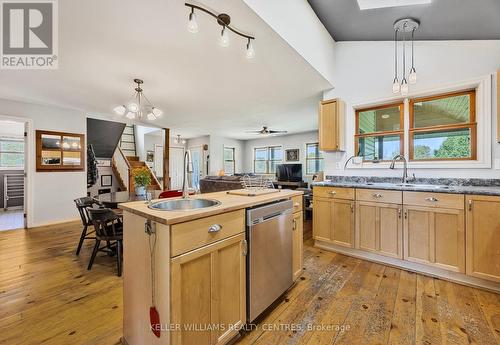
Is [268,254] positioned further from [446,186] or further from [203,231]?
[446,186]

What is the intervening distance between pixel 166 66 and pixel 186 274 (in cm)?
256

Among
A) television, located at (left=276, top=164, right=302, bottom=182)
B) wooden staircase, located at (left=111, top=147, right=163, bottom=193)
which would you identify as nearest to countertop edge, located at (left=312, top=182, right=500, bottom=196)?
television, located at (left=276, top=164, right=302, bottom=182)

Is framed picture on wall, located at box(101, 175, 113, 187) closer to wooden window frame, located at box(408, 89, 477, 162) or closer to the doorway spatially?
the doorway

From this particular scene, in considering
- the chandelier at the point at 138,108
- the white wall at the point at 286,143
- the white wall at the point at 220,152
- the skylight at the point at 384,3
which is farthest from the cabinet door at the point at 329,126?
the white wall at the point at 220,152

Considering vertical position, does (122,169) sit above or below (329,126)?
below

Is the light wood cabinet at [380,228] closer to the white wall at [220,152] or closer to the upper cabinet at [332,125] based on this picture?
the upper cabinet at [332,125]

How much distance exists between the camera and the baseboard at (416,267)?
1983 mm

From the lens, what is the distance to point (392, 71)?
2.87 meters

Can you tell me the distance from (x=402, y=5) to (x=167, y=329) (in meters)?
3.42

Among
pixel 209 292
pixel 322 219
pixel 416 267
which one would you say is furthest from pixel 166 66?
pixel 416 267

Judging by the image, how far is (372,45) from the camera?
3010mm

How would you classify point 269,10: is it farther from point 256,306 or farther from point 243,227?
point 256,306

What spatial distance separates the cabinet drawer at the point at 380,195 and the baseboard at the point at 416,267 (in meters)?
0.67

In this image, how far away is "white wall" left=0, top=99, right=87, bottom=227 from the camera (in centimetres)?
399
